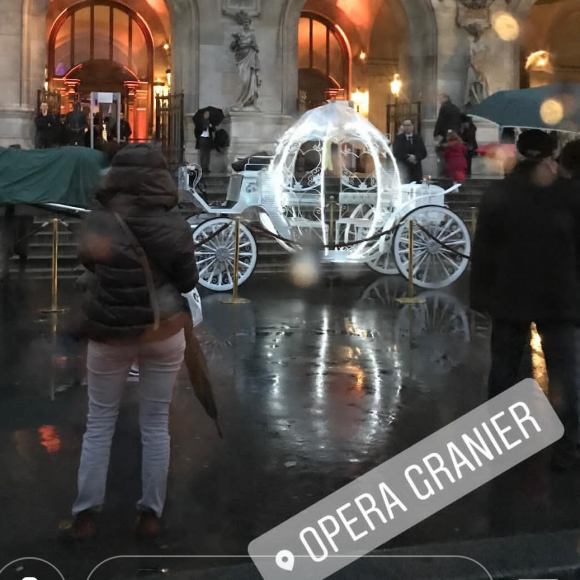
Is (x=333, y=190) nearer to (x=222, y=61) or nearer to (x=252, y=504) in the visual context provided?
(x=222, y=61)

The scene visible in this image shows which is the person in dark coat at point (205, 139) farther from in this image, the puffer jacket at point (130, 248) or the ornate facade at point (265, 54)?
the puffer jacket at point (130, 248)

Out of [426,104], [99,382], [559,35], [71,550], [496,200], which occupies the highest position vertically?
[559,35]

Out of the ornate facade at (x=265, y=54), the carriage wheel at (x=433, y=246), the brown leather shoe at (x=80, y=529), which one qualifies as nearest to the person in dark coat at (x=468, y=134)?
the ornate facade at (x=265, y=54)

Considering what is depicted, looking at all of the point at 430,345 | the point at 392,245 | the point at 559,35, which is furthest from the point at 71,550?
the point at 559,35

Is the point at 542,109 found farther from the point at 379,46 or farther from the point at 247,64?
the point at 379,46

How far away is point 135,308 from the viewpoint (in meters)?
4.20

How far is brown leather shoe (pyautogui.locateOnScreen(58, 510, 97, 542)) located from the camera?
4.29 m

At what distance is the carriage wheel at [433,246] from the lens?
1277cm

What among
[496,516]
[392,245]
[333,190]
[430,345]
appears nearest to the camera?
[496,516]

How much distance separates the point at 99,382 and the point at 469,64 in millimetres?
20661

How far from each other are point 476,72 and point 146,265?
2043 cm

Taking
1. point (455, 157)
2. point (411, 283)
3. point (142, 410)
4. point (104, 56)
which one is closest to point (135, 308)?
point (142, 410)

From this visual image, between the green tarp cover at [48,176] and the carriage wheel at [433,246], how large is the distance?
14.0ft

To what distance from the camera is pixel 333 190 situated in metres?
18.4
